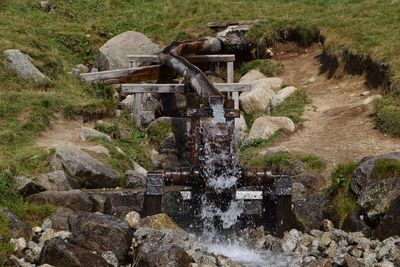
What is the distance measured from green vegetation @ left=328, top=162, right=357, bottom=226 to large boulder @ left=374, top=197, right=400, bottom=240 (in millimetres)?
1147

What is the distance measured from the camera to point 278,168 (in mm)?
14969

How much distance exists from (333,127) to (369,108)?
1076mm

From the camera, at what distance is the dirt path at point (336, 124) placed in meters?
15.5

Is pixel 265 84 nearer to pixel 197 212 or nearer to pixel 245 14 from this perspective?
pixel 245 14

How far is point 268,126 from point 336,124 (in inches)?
66.7

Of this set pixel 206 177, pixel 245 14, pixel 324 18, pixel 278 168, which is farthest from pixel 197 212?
pixel 245 14

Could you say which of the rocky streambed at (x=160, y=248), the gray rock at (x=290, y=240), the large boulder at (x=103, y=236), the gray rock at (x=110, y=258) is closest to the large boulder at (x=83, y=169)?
the rocky streambed at (x=160, y=248)

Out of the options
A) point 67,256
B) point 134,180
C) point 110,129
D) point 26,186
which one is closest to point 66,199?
point 26,186

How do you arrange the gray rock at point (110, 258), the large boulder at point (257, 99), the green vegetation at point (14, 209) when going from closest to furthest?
the gray rock at point (110, 258)
the green vegetation at point (14, 209)
the large boulder at point (257, 99)

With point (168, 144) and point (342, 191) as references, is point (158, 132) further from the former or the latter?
point (342, 191)

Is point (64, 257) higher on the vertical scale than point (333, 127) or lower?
higher

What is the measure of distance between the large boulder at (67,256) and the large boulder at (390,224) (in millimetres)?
4217

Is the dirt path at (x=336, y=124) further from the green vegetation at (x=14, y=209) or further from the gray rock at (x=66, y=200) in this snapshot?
the green vegetation at (x=14, y=209)

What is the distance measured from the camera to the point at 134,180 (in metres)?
14.6
